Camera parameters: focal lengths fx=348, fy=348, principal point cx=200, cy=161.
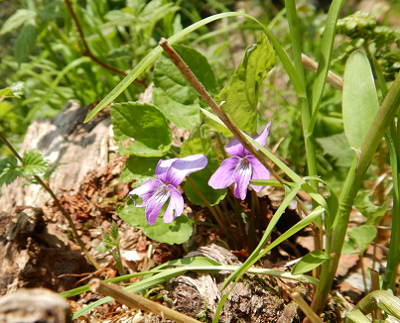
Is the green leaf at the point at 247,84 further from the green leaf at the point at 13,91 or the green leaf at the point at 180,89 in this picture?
the green leaf at the point at 13,91

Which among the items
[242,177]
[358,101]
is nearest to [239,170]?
[242,177]

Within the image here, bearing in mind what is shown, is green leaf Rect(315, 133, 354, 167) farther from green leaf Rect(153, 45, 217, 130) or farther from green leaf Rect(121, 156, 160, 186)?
green leaf Rect(121, 156, 160, 186)

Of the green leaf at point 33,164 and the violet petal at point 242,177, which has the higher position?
the violet petal at point 242,177

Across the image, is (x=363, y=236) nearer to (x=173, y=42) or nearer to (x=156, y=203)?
(x=156, y=203)

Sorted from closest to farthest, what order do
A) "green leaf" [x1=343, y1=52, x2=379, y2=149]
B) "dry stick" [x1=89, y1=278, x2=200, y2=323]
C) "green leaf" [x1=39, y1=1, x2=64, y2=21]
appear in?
"dry stick" [x1=89, y1=278, x2=200, y2=323] → "green leaf" [x1=343, y1=52, x2=379, y2=149] → "green leaf" [x1=39, y1=1, x2=64, y2=21]

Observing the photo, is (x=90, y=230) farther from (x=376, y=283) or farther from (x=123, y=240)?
(x=376, y=283)

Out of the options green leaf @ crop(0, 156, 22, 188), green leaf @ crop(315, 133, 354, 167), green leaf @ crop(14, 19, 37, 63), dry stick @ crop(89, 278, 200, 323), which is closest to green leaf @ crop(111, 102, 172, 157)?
green leaf @ crop(0, 156, 22, 188)

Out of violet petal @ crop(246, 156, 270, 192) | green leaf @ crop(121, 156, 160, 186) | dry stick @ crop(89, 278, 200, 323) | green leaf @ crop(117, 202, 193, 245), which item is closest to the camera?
dry stick @ crop(89, 278, 200, 323)

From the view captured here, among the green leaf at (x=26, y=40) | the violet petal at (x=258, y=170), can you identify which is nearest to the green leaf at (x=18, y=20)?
the green leaf at (x=26, y=40)
